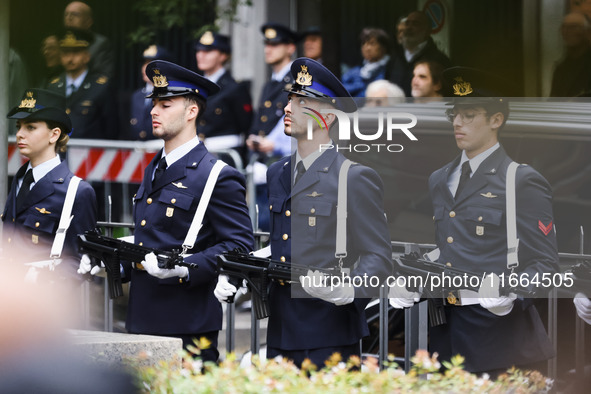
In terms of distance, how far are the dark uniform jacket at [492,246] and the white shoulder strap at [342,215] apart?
441mm

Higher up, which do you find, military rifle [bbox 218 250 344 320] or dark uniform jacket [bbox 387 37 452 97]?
dark uniform jacket [bbox 387 37 452 97]

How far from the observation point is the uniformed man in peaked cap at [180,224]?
5887 mm

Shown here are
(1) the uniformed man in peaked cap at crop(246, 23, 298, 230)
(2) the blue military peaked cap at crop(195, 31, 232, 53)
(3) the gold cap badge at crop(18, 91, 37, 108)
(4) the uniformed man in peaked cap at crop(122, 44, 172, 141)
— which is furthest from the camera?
(2) the blue military peaked cap at crop(195, 31, 232, 53)

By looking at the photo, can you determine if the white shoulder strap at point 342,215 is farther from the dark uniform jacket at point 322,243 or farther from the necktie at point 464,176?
the necktie at point 464,176

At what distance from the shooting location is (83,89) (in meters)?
10.0

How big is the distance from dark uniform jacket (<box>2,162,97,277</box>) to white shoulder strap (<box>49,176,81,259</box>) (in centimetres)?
2

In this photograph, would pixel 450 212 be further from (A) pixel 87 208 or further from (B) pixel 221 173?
(A) pixel 87 208

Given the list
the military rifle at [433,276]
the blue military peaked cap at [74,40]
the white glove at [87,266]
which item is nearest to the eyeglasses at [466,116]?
the military rifle at [433,276]

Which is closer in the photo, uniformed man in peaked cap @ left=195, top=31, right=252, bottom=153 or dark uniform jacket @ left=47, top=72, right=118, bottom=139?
dark uniform jacket @ left=47, top=72, right=118, bottom=139

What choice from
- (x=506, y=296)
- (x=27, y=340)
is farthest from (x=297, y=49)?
(x=27, y=340)

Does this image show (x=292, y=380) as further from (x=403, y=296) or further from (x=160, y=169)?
(x=160, y=169)

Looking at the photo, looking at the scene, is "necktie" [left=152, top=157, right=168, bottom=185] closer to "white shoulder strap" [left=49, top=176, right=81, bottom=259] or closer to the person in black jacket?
"white shoulder strap" [left=49, top=176, right=81, bottom=259]

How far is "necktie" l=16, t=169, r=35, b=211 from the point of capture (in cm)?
654

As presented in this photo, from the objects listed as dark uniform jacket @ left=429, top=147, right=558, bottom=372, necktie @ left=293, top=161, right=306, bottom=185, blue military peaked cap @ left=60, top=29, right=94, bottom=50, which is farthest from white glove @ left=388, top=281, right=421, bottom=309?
blue military peaked cap @ left=60, top=29, right=94, bottom=50
